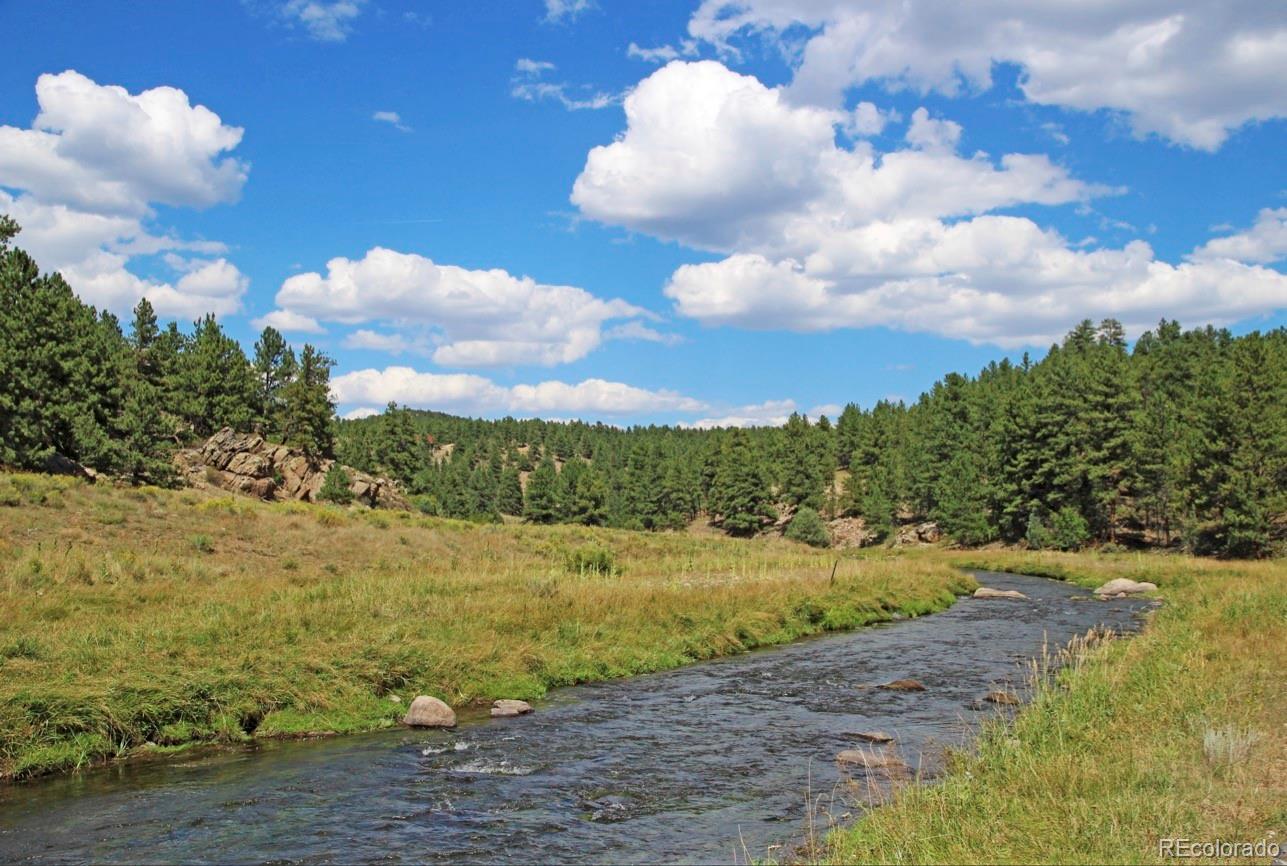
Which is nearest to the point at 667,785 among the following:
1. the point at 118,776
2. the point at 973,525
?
the point at 118,776

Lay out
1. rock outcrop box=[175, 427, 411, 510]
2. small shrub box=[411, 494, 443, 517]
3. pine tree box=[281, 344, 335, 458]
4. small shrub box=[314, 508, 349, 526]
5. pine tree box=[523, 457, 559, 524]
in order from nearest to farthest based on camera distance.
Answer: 1. small shrub box=[314, 508, 349, 526]
2. rock outcrop box=[175, 427, 411, 510]
3. pine tree box=[281, 344, 335, 458]
4. small shrub box=[411, 494, 443, 517]
5. pine tree box=[523, 457, 559, 524]

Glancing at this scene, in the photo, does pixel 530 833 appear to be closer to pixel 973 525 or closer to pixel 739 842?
pixel 739 842

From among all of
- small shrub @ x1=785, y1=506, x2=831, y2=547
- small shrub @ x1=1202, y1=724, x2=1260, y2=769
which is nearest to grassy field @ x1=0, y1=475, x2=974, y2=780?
small shrub @ x1=1202, y1=724, x2=1260, y2=769

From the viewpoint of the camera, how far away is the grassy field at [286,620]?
572 inches

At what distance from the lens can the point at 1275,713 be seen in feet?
39.4

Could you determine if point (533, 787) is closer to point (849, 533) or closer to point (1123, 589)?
point (1123, 589)

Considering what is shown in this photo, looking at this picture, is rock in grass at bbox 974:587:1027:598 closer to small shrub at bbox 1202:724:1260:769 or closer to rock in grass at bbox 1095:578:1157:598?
rock in grass at bbox 1095:578:1157:598

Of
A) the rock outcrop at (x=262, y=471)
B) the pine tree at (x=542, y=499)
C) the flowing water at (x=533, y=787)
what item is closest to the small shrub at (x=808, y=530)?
the pine tree at (x=542, y=499)

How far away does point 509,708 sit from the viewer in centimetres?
1734

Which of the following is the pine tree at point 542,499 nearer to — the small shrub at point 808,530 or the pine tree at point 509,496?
the pine tree at point 509,496

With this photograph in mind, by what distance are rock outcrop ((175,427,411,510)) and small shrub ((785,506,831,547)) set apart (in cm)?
4994

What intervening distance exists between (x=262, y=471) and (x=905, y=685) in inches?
3073

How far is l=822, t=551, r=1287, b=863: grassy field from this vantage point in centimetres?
768

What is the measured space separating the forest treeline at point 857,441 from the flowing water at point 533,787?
5002 cm
